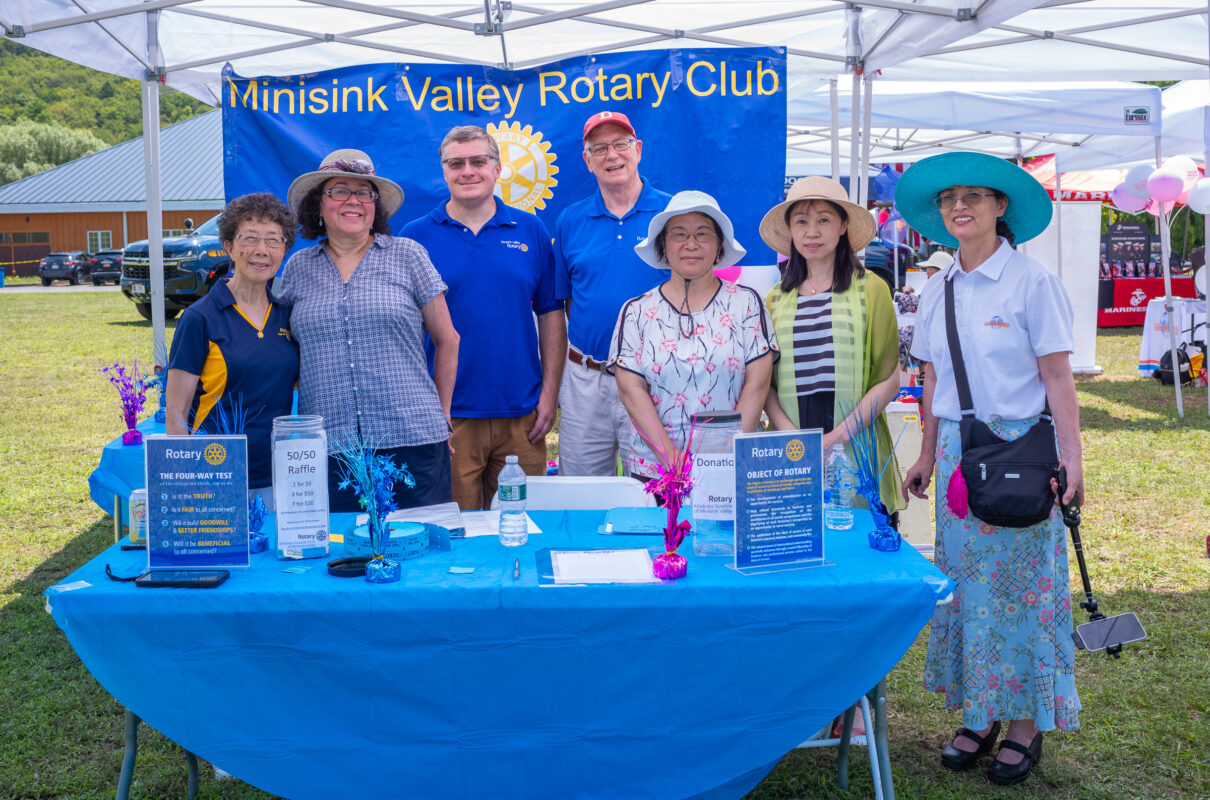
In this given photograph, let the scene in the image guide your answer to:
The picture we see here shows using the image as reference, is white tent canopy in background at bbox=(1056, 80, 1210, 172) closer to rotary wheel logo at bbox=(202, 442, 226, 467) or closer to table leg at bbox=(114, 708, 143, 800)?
rotary wheel logo at bbox=(202, 442, 226, 467)

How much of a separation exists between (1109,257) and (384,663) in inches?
671

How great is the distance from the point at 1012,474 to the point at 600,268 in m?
1.44

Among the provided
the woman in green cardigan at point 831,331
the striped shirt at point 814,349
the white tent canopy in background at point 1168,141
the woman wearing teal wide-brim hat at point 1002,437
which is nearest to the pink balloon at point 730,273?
the woman in green cardigan at point 831,331

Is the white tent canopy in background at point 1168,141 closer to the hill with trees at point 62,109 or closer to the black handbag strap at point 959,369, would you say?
the black handbag strap at point 959,369

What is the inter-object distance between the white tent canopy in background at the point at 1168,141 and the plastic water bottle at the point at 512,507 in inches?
259

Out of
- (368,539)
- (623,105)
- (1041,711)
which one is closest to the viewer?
(368,539)

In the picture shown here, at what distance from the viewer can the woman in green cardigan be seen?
2629 millimetres

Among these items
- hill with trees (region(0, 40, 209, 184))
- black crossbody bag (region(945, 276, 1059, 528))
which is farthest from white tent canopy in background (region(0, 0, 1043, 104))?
hill with trees (region(0, 40, 209, 184))

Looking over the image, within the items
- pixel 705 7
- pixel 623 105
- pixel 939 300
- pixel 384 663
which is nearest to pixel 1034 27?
pixel 705 7

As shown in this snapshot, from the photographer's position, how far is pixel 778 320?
2.70 m

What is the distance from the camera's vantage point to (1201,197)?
21.1ft

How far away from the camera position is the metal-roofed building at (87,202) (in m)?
31.8

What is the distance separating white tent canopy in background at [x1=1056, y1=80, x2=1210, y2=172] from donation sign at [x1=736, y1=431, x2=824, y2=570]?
6292mm

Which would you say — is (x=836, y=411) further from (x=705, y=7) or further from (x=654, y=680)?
(x=705, y=7)
